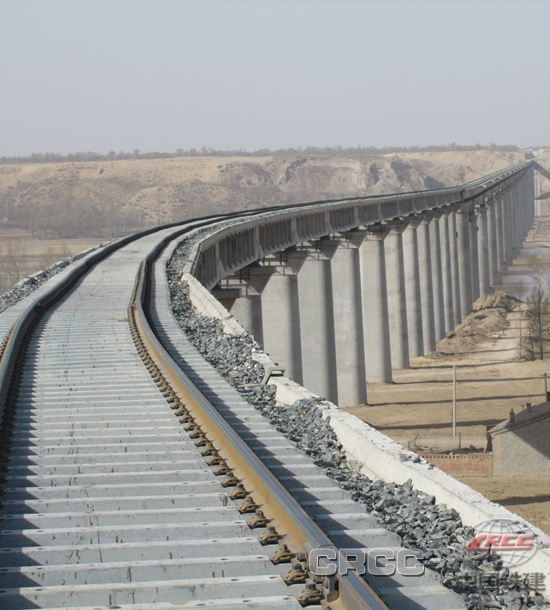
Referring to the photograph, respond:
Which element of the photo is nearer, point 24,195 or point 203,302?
point 203,302

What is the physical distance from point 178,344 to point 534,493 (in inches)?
608

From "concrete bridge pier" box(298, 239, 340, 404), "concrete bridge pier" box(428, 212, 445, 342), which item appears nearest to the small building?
"concrete bridge pier" box(298, 239, 340, 404)

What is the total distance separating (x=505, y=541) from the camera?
4.68 metres

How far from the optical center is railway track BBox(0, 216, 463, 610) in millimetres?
4332

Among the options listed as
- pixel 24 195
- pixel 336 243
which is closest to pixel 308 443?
pixel 336 243

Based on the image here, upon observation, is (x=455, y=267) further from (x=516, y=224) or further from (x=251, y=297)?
(x=516, y=224)

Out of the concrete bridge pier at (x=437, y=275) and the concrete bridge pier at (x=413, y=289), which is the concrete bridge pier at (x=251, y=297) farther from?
the concrete bridge pier at (x=437, y=275)

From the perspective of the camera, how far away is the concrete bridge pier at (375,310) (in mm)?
43312

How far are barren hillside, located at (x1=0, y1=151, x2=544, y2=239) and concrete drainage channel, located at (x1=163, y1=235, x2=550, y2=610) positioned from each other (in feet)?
316

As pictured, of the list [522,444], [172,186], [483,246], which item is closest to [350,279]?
[522,444]

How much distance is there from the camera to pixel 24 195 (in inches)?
5876

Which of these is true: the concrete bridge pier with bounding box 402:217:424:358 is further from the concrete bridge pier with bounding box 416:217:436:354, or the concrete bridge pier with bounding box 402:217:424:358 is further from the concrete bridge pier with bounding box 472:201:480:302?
the concrete bridge pier with bounding box 472:201:480:302

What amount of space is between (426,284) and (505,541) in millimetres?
50719

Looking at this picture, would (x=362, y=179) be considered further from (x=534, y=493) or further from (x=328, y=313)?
(x=534, y=493)
